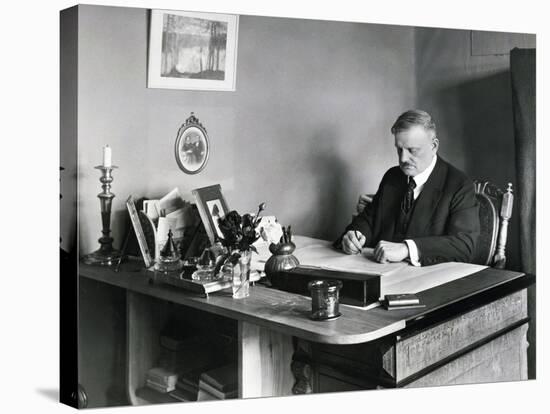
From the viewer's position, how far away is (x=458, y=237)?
3.53 meters

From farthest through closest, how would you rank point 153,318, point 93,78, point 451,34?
point 451,34 → point 153,318 → point 93,78

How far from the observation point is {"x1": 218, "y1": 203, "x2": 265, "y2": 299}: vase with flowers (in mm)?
→ 3068

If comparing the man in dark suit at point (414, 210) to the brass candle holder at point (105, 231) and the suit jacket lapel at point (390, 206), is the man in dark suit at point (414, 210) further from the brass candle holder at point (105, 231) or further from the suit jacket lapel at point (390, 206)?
the brass candle holder at point (105, 231)

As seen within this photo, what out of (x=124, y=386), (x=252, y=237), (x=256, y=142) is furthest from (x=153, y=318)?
(x=256, y=142)

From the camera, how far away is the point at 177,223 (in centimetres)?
312

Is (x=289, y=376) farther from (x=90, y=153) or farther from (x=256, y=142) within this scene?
(x=90, y=153)

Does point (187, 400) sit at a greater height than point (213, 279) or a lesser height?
lesser

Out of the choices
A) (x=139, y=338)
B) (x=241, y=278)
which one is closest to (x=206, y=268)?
(x=241, y=278)

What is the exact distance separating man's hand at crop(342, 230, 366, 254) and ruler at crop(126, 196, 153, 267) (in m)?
0.84

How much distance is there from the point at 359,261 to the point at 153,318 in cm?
88

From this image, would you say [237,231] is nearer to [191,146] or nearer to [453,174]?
[191,146]

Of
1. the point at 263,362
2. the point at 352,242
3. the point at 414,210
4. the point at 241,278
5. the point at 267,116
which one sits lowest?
the point at 263,362

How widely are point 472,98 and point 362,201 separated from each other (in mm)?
712

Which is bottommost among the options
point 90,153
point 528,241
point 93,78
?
point 528,241
